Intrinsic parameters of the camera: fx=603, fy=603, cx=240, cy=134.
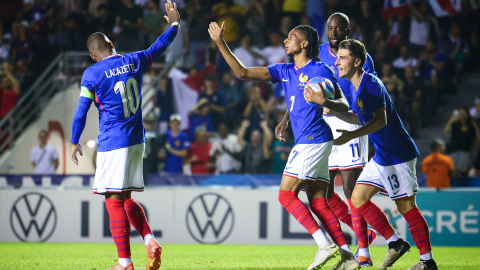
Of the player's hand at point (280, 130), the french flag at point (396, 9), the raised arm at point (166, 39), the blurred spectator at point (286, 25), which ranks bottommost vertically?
the player's hand at point (280, 130)

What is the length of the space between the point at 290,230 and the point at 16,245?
14.2 feet

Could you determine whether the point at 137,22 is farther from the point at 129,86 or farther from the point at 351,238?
the point at 129,86

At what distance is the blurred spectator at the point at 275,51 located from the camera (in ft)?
43.9

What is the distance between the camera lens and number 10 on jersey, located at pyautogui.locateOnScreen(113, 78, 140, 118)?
552 cm

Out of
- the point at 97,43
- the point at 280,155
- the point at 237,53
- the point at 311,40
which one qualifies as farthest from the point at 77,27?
the point at 311,40

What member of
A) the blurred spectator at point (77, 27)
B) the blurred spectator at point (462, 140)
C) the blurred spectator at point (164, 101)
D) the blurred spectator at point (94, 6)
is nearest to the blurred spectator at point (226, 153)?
the blurred spectator at point (164, 101)

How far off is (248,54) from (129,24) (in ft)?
10.4

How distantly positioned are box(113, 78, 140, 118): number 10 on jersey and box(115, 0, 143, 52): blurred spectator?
8.94 metres

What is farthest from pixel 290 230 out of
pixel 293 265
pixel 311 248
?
pixel 293 265

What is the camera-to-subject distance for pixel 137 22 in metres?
14.8

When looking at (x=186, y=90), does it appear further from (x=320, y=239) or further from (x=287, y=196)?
(x=320, y=239)

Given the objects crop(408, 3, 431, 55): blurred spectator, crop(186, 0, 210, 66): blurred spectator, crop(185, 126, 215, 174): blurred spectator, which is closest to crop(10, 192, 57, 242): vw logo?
crop(185, 126, 215, 174): blurred spectator

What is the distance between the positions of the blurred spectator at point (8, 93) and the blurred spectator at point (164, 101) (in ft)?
10.9

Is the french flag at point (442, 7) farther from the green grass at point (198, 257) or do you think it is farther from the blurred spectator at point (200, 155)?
the green grass at point (198, 257)
